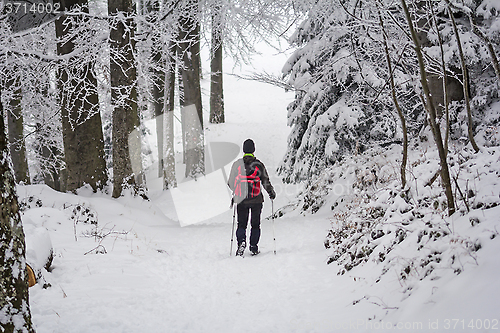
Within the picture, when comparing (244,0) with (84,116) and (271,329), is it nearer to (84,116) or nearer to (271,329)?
(84,116)

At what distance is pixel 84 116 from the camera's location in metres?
7.98

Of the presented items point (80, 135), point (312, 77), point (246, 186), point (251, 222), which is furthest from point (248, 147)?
point (80, 135)

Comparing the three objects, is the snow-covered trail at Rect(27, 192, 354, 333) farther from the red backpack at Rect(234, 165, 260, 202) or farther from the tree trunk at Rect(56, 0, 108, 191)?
the tree trunk at Rect(56, 0, 108, 191)

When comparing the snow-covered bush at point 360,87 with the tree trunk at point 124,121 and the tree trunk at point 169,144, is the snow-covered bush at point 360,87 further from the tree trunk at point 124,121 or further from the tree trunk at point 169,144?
the tree trunk at point 169,144

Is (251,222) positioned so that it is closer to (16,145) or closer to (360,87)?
(360,87)

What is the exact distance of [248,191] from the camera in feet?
20.7

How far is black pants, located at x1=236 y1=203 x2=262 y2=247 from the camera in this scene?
20.6ft

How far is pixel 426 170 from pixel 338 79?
3975mm

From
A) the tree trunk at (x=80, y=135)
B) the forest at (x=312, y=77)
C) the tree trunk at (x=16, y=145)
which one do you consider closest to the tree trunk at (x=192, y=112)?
the forest at (x=312, y=77)

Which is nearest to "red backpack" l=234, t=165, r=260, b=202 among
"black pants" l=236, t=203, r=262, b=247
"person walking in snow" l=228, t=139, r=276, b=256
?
"person walking in snow" l=228, t=139, r=276, b=256

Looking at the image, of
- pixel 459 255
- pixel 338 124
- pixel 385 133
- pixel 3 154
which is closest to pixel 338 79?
pixel 338 124

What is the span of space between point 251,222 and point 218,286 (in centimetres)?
192

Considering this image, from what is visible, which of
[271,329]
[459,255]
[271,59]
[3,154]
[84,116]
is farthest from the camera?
[271,59]

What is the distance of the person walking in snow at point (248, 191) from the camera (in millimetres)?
6289
